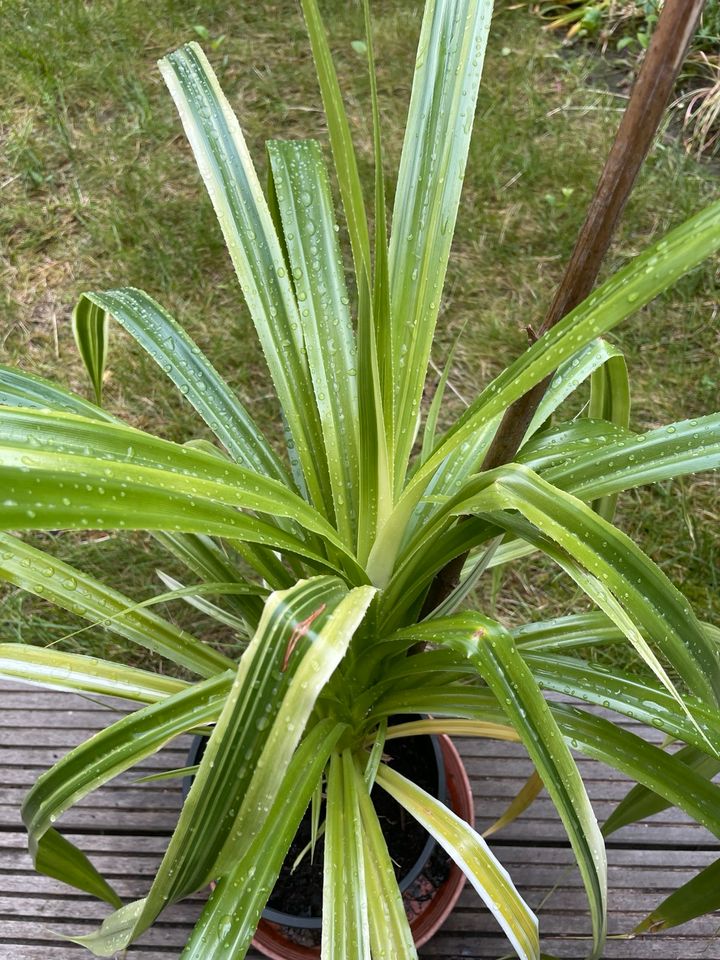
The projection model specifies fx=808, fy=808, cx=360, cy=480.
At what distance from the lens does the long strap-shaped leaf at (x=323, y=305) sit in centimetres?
72

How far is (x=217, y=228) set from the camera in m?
1.67

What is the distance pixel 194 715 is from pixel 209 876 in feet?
0.61

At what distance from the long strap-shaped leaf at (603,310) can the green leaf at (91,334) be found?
39cm

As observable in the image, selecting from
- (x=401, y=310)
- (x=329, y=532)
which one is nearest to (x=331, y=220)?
(x=401, y=310)

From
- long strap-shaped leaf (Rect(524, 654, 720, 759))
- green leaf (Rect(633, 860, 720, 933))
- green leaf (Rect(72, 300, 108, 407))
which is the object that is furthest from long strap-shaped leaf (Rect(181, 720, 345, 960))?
green leaf (Rect(72, 300, 108, 407))

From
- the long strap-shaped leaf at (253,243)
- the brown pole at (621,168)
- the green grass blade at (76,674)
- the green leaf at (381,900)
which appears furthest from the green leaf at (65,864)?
the brown pole at (621,168)

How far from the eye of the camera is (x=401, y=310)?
2.27 feet

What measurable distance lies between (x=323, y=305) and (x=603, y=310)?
1.03ft

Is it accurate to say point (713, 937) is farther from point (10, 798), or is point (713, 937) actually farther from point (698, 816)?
point (10, 798)

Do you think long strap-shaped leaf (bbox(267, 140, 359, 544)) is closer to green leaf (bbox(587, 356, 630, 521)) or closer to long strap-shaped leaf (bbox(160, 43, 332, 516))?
long strap-shaped leaf (bbox(160, 43, 332, 516))

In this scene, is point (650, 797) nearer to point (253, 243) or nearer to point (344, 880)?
point (344, 880)

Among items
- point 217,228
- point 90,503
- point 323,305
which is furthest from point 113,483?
point 217,228

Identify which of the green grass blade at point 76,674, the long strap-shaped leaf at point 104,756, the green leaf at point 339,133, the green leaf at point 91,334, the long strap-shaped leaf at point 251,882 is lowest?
the long strap-shaped leaf at point 251,882

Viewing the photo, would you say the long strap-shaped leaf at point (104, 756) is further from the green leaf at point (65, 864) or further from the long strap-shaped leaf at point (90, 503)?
the long strap-shaped leaf at point (90, 503)
